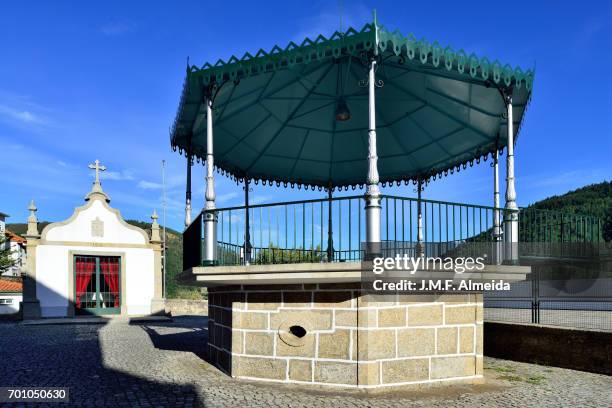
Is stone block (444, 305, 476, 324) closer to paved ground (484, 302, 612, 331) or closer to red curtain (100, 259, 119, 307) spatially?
paved ground (484, 302, 612, 331)

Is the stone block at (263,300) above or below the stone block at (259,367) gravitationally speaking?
above

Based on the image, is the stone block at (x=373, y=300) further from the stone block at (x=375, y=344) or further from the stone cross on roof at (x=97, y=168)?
the stone cross on roof at (x=97, y=168)

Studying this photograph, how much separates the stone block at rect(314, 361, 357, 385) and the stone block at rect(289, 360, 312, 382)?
120 millimetres

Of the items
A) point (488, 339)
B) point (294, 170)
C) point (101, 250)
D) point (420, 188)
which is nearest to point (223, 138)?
point (294, 170)

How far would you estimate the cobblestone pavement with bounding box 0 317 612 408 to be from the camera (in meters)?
6.46

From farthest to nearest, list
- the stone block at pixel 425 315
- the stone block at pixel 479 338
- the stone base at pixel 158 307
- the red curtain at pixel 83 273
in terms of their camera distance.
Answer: the stone base at pixel 158 307 → the red curtain at pixel 83 273 → the stone block at pixel 479 338 → the stone block at pixel 425 315

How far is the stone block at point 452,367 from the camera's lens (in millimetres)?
7203

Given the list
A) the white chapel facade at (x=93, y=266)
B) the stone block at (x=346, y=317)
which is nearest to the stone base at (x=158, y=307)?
the white chapel facade at (x=93, y=266)

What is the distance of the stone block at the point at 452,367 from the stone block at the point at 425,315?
2.00 feet

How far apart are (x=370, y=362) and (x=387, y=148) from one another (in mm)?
7249

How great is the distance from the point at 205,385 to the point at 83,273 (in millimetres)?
19059

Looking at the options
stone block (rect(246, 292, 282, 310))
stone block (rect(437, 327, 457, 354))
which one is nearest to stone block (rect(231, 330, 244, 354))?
stone block (rect(246, 292, 282, 310))

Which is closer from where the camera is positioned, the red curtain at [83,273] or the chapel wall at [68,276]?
the chapel wall at [68,276]

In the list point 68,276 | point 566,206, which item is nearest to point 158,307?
point 68,276
